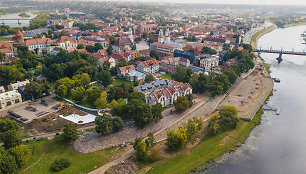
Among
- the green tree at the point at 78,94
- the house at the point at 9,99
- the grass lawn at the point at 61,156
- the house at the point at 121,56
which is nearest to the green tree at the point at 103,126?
the grass lawn at the point at 61,156

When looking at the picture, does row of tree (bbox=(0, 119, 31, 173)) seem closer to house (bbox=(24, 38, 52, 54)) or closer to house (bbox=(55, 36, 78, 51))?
house (bbox=(55, 36, 78, 51))

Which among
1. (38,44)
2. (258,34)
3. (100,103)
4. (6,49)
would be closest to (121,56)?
(100,103)

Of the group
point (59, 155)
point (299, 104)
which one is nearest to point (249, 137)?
point (299, 104)

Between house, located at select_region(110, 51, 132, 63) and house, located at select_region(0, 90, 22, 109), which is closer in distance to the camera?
house, located at select_region(0, 90, 22, 109)

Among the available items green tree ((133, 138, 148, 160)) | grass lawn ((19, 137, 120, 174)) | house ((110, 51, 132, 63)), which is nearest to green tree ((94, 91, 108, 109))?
grass lawn ((19, 137, 120, 174))

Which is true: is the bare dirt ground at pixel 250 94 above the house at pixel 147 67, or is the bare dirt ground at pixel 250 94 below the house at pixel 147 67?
below

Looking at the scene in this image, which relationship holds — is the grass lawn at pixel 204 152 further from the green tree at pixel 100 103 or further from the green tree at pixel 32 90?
the green tree at pixel 32 90

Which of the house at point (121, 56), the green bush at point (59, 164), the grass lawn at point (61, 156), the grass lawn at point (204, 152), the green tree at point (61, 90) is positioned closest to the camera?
the green bush at point (59, 164)
